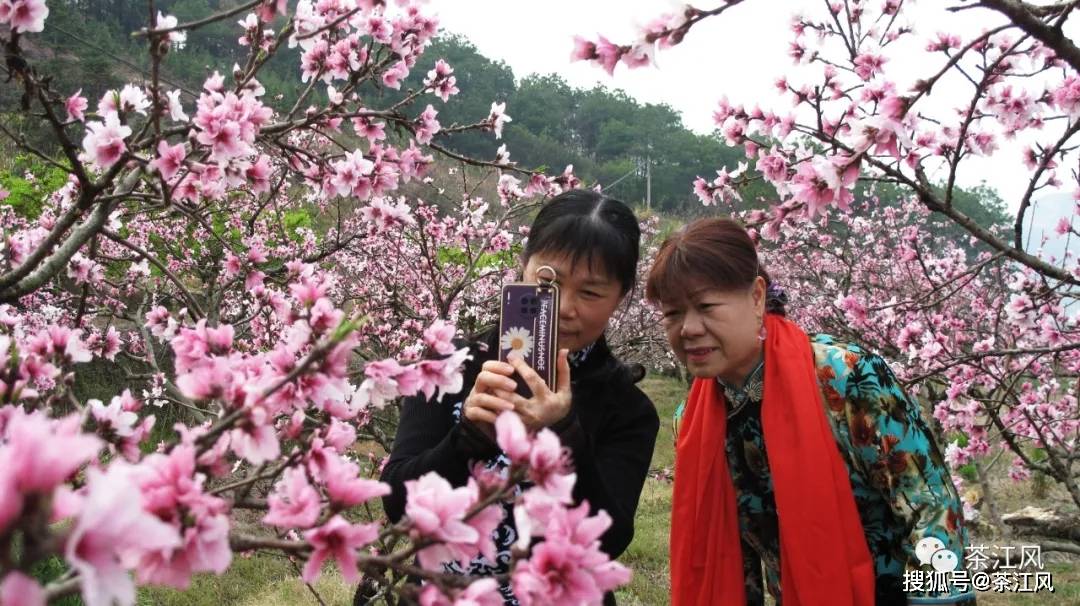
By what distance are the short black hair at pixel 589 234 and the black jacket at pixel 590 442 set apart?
22cm

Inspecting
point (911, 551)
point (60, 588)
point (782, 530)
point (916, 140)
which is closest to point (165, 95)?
point (60, 588)

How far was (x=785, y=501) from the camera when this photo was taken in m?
1.77

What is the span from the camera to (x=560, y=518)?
772 millimetres

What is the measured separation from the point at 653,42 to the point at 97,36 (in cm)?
2428

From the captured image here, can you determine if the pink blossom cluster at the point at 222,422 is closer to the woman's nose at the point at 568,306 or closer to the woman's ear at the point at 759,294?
the woman's nose at the point at 568,306

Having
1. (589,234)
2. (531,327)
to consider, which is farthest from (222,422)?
(589,234)

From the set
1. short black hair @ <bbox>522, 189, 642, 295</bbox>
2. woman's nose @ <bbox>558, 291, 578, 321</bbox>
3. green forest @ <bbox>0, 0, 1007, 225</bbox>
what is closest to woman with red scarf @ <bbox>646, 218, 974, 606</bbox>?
short black hair @ <bbox>522, 189, 642, 295</bbox>

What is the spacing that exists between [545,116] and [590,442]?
135 ft

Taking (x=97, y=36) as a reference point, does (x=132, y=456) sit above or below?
below

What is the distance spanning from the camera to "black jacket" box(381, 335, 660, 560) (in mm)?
1321

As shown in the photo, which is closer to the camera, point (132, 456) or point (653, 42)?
point (132, 456)

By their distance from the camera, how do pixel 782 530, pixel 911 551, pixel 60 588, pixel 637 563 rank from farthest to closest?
pixel 637 563 < pixel 782 530 < pixel 911 551 < pixel 60 588

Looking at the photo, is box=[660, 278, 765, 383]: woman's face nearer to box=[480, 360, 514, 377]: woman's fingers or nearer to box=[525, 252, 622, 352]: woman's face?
box=[525, 252, 622, 352]: woman's face

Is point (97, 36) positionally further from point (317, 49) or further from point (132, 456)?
point (132, 456)
